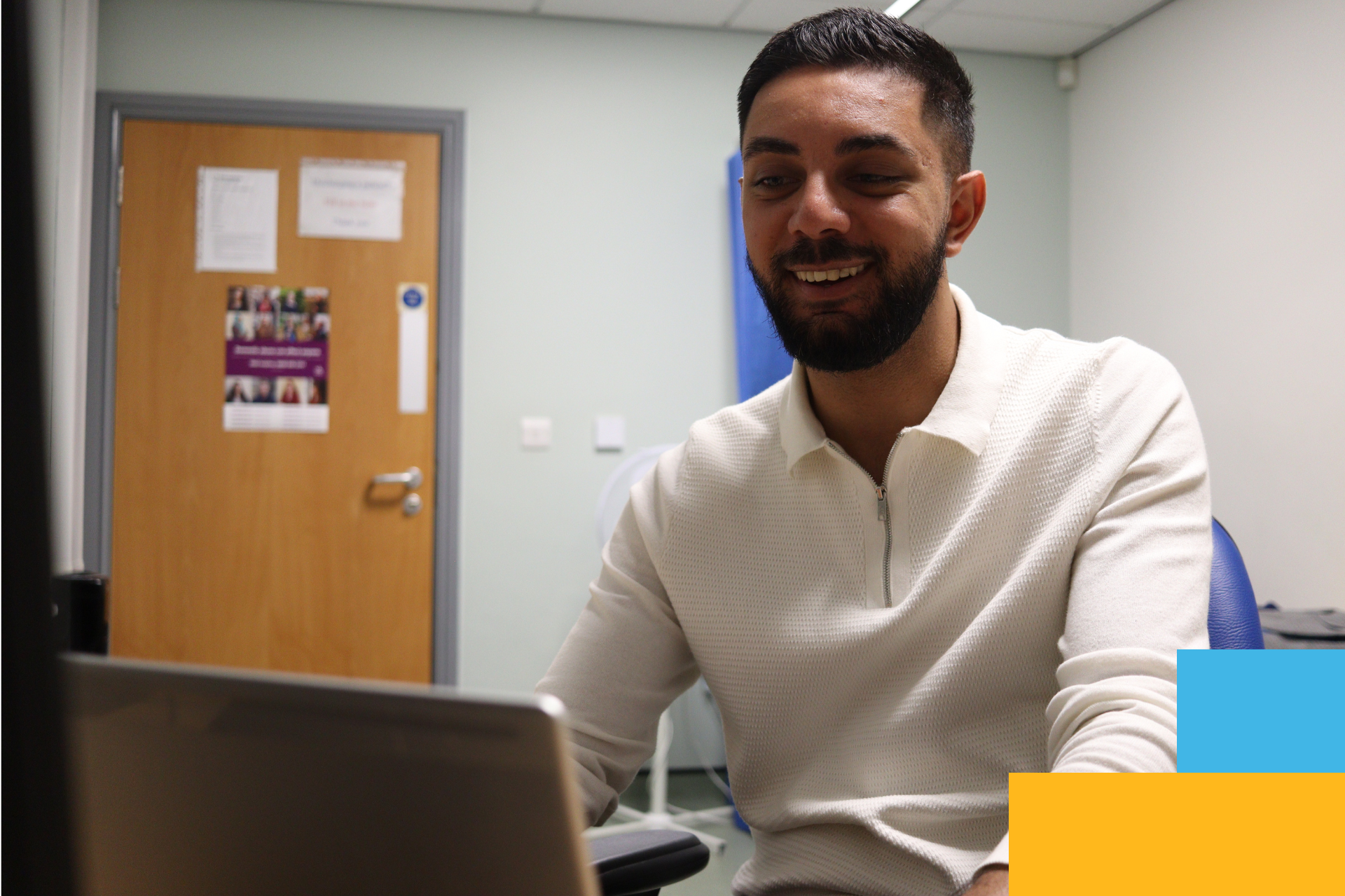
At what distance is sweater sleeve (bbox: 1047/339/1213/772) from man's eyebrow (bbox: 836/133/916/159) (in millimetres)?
314

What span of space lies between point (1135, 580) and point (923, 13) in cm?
295

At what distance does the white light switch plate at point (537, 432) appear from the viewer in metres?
3.47

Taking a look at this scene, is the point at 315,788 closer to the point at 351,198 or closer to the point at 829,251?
the point at 829,251

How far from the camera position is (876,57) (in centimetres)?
107

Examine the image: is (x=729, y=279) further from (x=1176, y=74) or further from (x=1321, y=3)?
(x=1321, y=3)

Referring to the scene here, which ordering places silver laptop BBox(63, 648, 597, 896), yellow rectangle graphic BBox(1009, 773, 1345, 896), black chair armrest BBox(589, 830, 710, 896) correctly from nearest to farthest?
1. silver laptop BBox(63, 648, 597, 896)
2. yellow rectangle graphic BBox(1009, 773, 1345, 896)
3. black chair armrest BBox(589, 830, 710, 896)

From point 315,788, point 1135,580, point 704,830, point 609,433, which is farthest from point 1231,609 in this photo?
point 609,433

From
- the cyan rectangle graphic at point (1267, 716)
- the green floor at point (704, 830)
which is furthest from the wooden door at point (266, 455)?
the cyan rectangle graphic at point (1267, 716)

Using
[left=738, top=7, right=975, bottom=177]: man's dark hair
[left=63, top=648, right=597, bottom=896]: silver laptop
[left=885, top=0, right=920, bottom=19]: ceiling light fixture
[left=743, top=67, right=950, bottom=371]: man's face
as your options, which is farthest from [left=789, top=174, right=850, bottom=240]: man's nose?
[left=885, top=0, right=920, bottom=19]: ceiling light fixture

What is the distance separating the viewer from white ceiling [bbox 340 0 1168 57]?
3.35 meters

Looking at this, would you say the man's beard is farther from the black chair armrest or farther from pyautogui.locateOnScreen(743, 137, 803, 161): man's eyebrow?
the black chair armrest

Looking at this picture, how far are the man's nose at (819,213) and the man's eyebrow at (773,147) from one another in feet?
0.11

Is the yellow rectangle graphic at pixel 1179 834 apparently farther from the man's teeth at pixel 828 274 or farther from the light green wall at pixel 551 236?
the light green wall at pixel 551 236

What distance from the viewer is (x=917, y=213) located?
1070 mm
